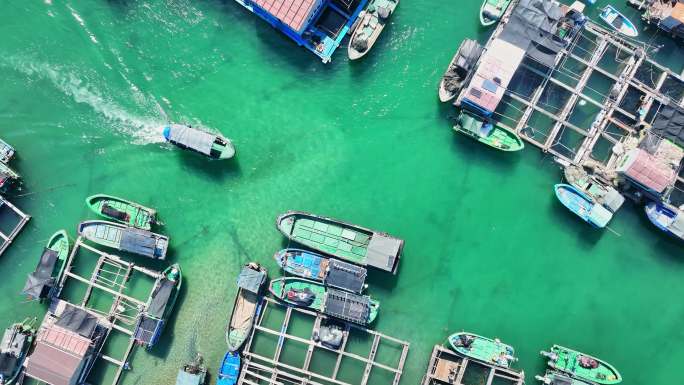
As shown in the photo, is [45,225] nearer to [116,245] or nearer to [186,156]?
[116,245]

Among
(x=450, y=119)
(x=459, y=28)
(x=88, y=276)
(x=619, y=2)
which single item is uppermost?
(x=619, y=2)

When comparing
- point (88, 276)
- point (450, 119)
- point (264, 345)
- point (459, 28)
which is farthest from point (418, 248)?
point (88, 276)

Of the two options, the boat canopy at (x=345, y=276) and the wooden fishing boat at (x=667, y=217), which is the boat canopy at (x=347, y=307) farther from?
the wooden fishing boat at (x=667, y=217)

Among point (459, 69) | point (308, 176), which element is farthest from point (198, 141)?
point (459, 69)

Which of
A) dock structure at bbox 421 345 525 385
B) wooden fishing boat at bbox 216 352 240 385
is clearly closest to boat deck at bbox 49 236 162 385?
wooden fishing boat at bbox 216 352 240 385

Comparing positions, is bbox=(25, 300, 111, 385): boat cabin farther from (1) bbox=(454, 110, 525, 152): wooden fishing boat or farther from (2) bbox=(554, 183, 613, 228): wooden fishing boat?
(2) bbox=(554, 183, 613, 228): wooden fishing boat

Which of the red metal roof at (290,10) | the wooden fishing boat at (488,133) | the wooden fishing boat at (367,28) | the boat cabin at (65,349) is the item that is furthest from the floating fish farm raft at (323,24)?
the boat cabin at (65,349)
